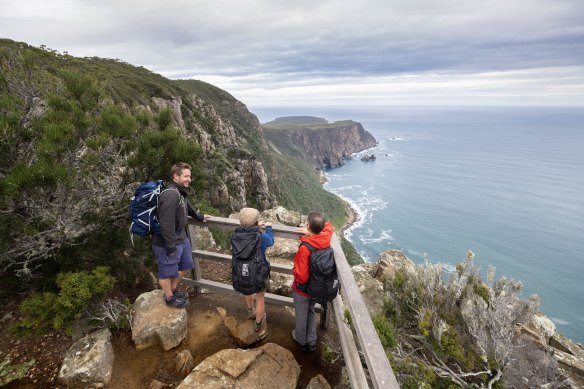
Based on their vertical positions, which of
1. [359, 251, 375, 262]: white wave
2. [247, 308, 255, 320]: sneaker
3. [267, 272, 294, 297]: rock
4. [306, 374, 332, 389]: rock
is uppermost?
[247, 308, 255, 320]: sneaker

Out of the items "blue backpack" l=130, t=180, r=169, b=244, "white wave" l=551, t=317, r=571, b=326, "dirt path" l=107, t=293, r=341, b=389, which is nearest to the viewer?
"dirt path" l=107, t=293, r=341, b=389

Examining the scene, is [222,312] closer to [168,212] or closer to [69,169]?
[168,212]

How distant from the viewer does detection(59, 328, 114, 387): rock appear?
3986 mm

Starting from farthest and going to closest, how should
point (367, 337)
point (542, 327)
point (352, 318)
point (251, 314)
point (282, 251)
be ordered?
point (282, 251)
point (542, 327)
point (251, 314)
point (352, 318)
point (367, 337)

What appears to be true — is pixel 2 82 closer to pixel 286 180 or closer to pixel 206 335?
pixel 206 335

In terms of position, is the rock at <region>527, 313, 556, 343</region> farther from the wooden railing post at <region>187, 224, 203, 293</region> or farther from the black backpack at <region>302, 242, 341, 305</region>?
the wooden railing post at <region>187, 224, 203, 293</region>

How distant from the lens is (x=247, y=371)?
3990 millimetres

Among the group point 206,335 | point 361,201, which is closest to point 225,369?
point 206,335

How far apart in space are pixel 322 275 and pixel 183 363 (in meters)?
2.34

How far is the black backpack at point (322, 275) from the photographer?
3.96 m

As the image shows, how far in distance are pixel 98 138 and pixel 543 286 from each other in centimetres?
8412

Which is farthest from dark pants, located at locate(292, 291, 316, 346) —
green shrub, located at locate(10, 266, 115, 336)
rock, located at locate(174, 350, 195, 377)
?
green shrub, located at locate(10, 266, 115, 336)

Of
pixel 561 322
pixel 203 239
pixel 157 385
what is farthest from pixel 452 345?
pixel 561 322

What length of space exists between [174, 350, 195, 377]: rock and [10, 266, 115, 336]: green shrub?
153 cm
